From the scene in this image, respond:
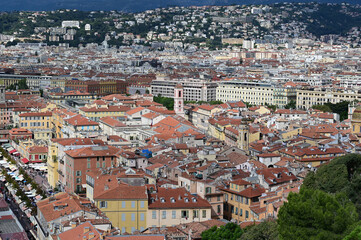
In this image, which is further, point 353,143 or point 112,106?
point 112,106

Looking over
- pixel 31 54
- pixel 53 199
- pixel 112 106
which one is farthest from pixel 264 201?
pixel 31 54

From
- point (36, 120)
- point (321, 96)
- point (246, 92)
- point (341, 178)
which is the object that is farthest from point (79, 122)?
point (246, 92)

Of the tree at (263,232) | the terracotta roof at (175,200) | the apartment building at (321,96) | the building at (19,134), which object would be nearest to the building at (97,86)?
the apartment building at (321,96)

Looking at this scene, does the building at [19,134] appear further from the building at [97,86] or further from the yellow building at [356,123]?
the building at [97,86]

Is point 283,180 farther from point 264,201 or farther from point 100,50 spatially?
point 100,50

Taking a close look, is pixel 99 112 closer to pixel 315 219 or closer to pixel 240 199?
pixel 240 199
